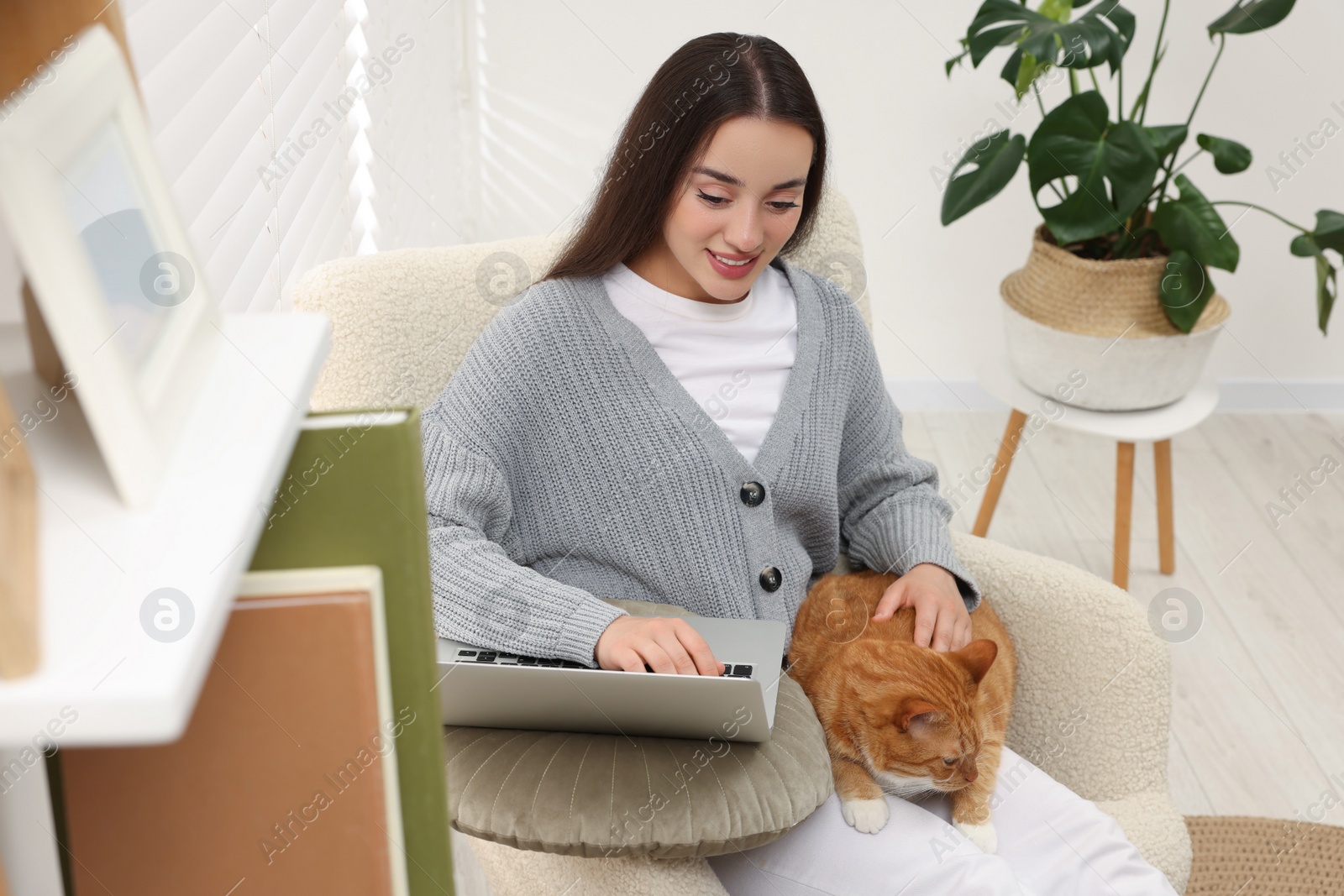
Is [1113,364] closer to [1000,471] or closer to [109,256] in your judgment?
[1000,471]

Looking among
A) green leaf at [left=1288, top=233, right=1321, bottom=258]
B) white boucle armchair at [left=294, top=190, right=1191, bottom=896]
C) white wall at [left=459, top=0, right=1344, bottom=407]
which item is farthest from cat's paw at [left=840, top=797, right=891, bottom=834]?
white wall at [left=459, top=0, right=1344, bottom=407]

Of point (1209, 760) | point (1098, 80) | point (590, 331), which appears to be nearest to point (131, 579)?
point (590, 331)

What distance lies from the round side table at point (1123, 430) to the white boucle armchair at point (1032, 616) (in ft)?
2.99

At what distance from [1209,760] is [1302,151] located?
5.49 feet

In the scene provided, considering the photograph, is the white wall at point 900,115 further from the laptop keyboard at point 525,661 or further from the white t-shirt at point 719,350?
the laptop keyboard at point 525,661

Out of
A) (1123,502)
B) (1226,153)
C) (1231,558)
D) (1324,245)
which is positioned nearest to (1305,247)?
(1324,245)

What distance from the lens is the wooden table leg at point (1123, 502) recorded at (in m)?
2.17

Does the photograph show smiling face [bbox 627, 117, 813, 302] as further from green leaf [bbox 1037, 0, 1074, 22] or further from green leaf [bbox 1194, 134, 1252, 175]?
green leaf [bbox 1194, 134, 1252, 175]

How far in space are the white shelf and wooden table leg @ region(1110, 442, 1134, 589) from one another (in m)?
2.00

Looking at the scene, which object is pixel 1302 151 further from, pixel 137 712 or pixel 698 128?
pixel 137 712

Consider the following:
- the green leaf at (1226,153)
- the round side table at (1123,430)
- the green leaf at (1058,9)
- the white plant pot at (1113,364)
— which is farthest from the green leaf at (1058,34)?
the round side table at (1123,430)

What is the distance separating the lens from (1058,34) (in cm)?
194

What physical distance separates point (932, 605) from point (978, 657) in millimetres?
112

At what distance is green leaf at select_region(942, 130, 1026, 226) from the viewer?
2.11 m
